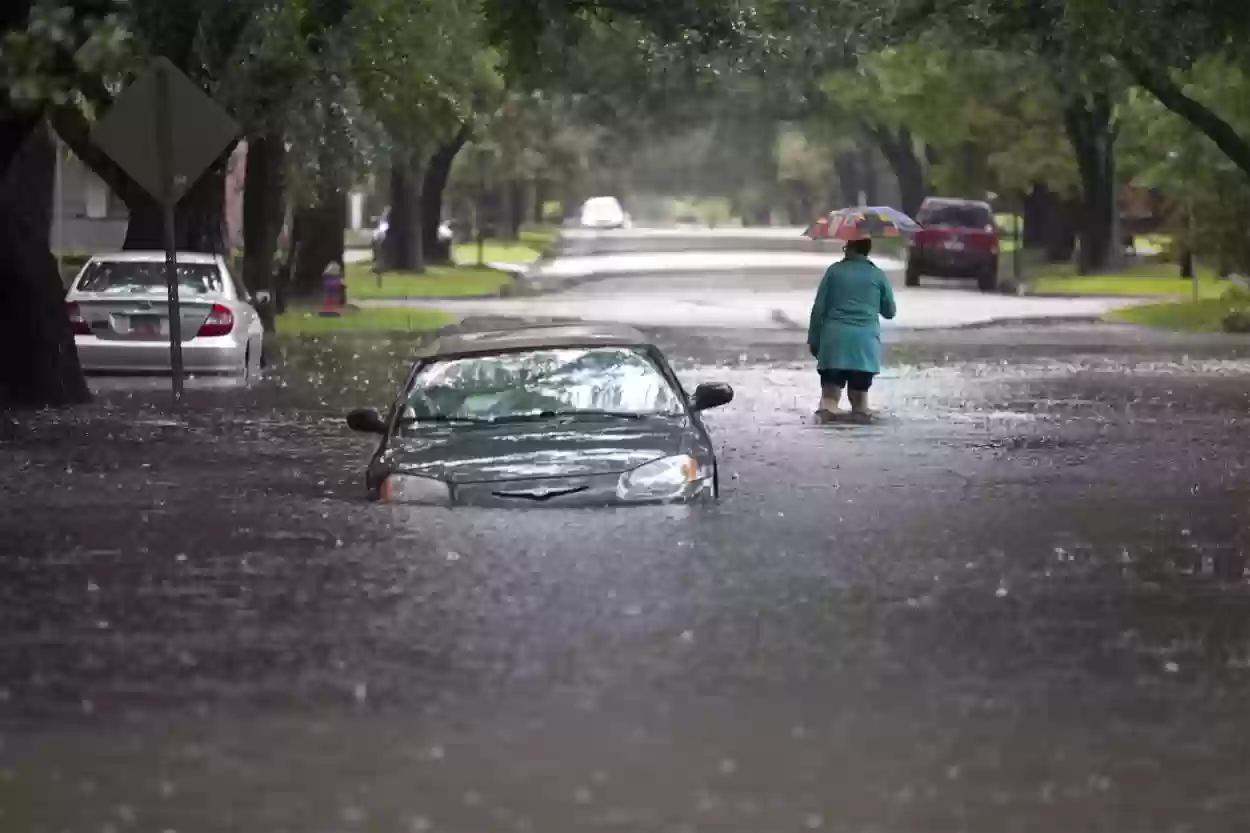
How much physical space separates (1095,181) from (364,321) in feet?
81.6

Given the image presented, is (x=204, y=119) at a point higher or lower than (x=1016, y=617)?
higher

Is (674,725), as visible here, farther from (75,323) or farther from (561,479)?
(75,323)

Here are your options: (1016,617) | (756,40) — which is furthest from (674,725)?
(756,40)

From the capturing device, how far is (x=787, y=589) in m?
12.2

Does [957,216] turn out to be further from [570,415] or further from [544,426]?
[544,426]

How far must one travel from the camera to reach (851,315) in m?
21.7

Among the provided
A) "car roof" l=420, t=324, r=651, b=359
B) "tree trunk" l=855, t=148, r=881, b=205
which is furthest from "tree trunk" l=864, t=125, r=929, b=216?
"car roof" l=420, t=324, r=651, b=359

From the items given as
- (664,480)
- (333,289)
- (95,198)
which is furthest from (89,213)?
(664,480)

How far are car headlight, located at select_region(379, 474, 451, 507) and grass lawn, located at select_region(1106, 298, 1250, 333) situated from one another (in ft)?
91.5

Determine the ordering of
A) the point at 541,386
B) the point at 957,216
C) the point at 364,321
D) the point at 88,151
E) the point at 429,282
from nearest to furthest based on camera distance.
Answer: the point at 541,386 < the point at 88,151 < the point at 364,321 < the point at 957,216 < the point at 429,282

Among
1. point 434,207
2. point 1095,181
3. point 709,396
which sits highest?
point 1095,181

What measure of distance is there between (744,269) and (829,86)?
6343mm

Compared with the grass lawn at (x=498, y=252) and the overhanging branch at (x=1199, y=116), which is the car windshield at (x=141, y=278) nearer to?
the overhanging branch at (x=1199, y=116)

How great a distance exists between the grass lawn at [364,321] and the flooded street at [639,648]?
20193 mm
